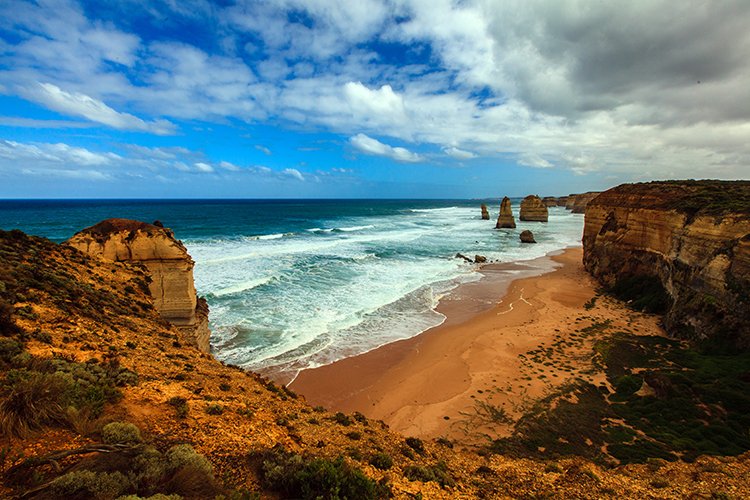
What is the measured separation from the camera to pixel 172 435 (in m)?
5.64

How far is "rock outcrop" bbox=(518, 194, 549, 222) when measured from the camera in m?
81.0

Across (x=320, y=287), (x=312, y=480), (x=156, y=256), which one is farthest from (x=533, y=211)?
(x=312, y=480)

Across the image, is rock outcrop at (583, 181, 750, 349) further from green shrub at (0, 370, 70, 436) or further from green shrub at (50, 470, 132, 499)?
green shrub at (0, 370, 70, 436)

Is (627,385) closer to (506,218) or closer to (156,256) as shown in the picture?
(156,256)

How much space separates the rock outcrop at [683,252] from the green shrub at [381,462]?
613 inches

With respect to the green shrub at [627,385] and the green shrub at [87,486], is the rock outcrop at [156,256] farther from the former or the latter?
the green shrub at [627,385]

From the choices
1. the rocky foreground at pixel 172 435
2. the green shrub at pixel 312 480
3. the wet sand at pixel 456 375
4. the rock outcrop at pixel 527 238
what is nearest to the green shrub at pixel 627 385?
the wet sand at pixel 456 375

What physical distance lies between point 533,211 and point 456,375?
76892 millimetres

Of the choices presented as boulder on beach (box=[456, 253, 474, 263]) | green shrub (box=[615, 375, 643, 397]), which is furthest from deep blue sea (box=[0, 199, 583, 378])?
green shrub (box=[615, 375, 643, 397])

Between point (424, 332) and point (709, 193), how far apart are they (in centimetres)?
Result: 1880

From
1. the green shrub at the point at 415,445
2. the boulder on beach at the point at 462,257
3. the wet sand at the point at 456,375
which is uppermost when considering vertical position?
the boulder on beach at the point at 462,257

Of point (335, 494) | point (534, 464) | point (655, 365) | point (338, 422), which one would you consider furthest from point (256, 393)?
point (655, 365)

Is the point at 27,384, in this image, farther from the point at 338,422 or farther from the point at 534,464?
the point at 534,464

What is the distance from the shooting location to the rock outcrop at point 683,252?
14375 millimetres
